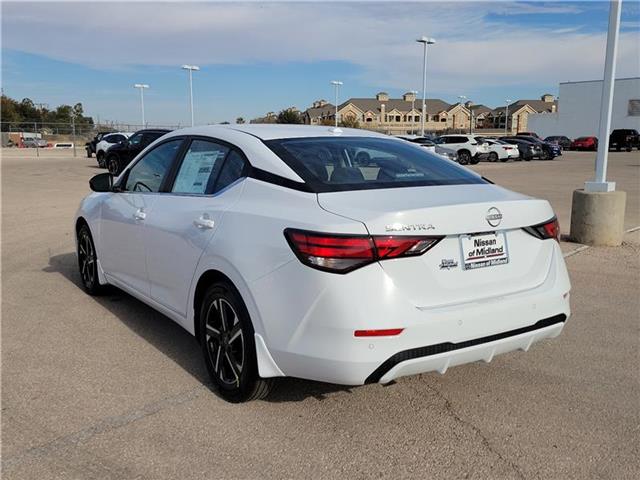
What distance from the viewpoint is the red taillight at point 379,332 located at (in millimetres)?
2885

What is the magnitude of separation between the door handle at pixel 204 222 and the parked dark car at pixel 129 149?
1975cm

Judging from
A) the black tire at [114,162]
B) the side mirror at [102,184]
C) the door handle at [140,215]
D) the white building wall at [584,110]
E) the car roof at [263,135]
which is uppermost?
the white building wall at [584,110]

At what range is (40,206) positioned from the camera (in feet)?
43.2

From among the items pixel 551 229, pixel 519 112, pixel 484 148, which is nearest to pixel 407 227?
pixel 551 229

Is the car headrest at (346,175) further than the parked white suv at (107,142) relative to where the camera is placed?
No

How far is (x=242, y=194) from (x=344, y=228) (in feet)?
3.02

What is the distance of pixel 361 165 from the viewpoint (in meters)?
3.79

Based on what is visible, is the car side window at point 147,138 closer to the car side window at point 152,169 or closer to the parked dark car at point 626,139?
the car side window at point 152,169

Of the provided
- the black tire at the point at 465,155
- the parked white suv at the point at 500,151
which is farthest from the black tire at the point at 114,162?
the parked white suv at the point at 500,151

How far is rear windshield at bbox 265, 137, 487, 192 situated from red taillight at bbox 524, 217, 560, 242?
505 millimetres

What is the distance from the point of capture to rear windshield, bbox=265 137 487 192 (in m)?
3.44

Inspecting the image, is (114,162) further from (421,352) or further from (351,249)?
(421,352)

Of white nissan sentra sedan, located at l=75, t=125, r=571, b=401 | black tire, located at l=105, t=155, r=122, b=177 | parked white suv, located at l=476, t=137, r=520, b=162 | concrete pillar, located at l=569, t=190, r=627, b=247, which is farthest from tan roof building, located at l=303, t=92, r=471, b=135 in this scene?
white nissan sentra sedan, located at l=75, t=125, r=571, b=401

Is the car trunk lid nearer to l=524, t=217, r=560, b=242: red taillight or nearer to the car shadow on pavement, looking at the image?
l=524, t=217, r=560, b=242: red taillight
